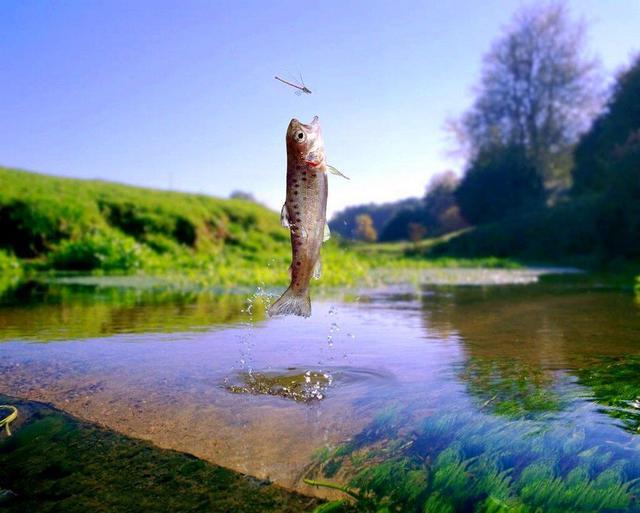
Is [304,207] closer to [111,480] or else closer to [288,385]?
[288,385]

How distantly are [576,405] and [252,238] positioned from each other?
2083 cm

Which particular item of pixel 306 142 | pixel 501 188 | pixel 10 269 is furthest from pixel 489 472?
pixel 501 188

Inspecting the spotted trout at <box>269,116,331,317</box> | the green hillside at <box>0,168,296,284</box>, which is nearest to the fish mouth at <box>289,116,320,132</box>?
the spotted trout at <box>269,116,331,317</box>

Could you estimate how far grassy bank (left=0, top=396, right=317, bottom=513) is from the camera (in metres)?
2.79

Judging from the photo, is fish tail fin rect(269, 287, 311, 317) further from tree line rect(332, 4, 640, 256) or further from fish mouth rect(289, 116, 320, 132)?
tree line rect(332, 4, 640, 256)

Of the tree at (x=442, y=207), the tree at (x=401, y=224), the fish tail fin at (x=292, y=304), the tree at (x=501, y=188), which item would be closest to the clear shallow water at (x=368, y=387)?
the fish tail fin at (x=292, y=304)

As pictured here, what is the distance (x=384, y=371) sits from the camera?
4711 mm

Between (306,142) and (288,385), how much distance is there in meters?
1.67

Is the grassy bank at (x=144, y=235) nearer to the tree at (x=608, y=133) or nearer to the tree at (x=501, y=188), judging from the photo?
the tree at (x=608, y=133)

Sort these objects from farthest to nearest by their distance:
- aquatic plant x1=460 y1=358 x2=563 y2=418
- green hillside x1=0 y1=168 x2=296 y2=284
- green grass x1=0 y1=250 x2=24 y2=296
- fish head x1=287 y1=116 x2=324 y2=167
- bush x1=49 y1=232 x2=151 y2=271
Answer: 1. green hillside x1=0 y1=168 x2=296 y2=284
2. bush x1=49 y1=232 x2=151 y2=271
3. green grass x1=0 y1=250 x2=24 y2=296
4. aquatic plant x1=460 y1=358 x2=563 y2=418
5. fish head x1=287 y1=116 x2=324 y2=167

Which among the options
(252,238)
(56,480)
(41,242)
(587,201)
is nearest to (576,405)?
(56,480)

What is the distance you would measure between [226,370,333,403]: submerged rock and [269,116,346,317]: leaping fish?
1.72 ft

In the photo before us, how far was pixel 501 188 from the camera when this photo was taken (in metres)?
36.1

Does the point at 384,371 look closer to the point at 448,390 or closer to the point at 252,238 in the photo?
the point at 448,390
